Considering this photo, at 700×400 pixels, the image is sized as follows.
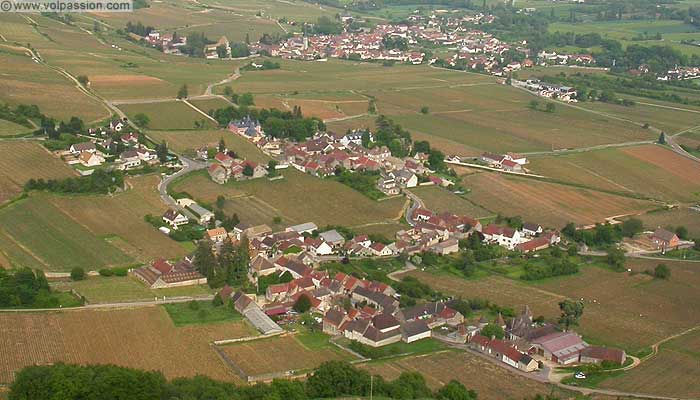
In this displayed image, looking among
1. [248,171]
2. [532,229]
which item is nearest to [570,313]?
[532,229]

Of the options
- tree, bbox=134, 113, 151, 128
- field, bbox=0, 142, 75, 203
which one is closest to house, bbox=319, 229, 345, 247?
field, bbox=0, 142, 75, 203

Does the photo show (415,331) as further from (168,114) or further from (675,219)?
(168,114)

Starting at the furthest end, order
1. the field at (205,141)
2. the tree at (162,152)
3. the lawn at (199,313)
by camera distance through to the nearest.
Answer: the field at (205,141), the tree at (162,152), the lawn at (199,313)

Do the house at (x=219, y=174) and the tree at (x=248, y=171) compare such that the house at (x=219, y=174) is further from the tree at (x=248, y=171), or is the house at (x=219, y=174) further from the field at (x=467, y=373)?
the field at (x=467, y=373)

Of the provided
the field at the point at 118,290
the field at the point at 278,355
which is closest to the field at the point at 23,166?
the field at the point at 118,290

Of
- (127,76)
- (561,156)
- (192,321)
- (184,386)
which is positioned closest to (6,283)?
(192,321)

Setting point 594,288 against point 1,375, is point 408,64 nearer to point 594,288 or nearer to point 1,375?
point 594,288
